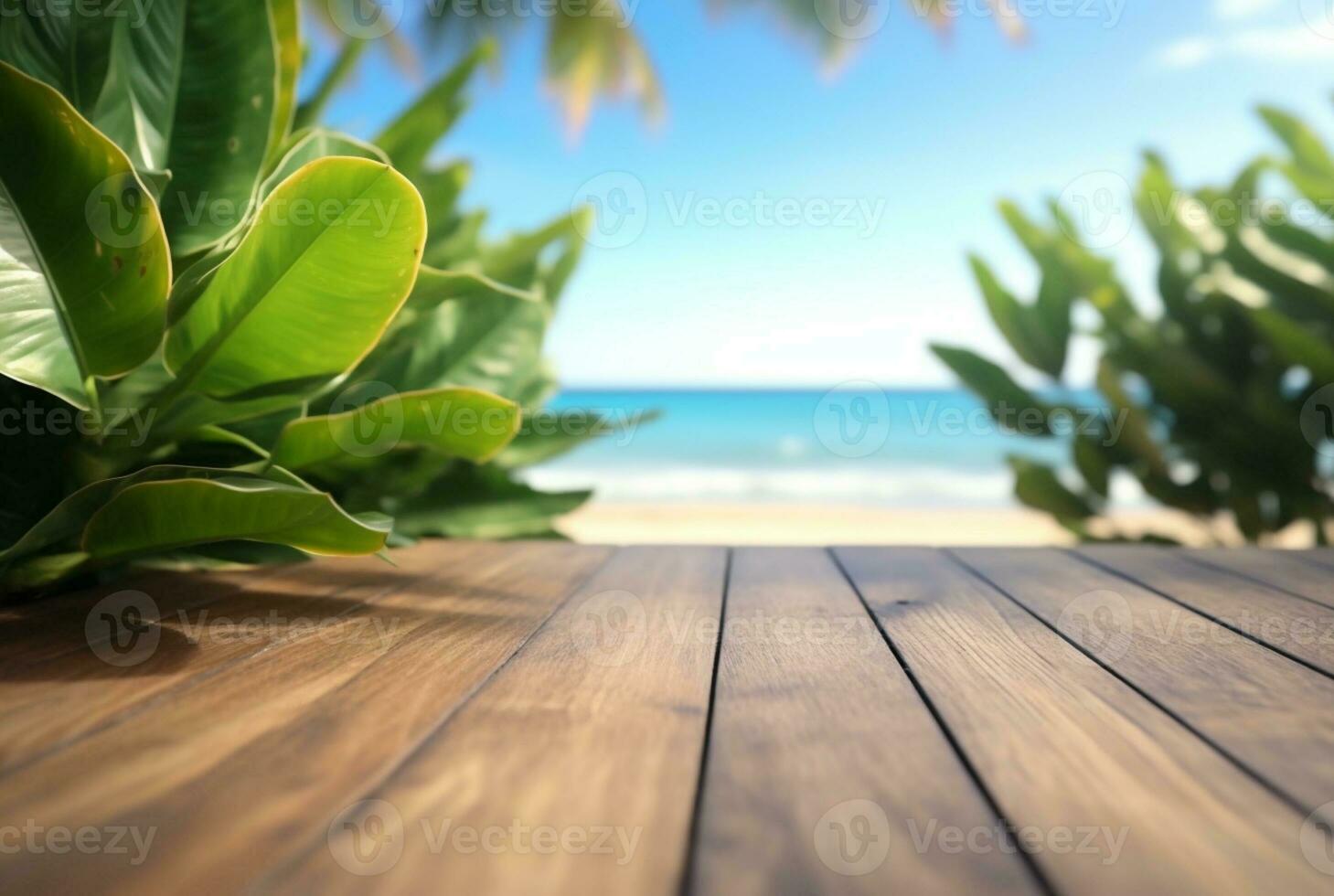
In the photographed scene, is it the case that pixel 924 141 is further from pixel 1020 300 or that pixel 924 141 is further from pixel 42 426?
pixel 42 426

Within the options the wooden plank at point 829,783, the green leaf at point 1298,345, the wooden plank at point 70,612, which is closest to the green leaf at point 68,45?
the wooden plank at point 70,612

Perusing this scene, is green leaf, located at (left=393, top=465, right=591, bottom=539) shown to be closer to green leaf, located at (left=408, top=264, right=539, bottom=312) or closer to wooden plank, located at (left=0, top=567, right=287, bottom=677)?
wooden plank, located at (left=0, top=567, right=287, bottom=677)

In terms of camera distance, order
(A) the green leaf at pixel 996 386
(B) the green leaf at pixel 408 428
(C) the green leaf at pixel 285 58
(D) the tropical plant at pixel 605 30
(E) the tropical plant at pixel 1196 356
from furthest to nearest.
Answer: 1. (D) the tropical plant at pixel 605 30
2. (A) the green leaf at pixel 996 386
3. (E) the tropical plant at pixel 1196 356
4. (C) the green leaf at pixel 285 58
5. (B) the green leaf at pixel 408 428

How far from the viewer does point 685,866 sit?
0.33m

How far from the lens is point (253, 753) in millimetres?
429

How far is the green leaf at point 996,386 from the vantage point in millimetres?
1879

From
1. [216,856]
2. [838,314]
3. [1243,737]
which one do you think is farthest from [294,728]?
[838,314]

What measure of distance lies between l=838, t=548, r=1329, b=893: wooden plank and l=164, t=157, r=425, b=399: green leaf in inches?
19.5

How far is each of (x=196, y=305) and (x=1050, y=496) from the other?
5.90 feet

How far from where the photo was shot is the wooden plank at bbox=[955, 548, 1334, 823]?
1.43 ft

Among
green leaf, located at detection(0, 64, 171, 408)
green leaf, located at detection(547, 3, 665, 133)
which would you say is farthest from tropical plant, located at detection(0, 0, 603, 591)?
green leaf, located at detection(547, 3, 665, 133)

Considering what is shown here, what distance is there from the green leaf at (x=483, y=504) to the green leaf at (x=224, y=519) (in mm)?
461

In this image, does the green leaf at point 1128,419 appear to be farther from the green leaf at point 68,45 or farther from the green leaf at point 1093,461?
the green leaf at point 68,45

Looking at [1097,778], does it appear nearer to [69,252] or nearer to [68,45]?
[69,252]
